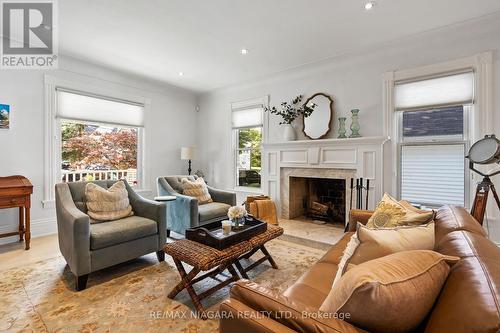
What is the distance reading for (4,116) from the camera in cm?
321

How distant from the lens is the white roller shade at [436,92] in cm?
287

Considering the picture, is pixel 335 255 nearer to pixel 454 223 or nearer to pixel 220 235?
pixel 454 223

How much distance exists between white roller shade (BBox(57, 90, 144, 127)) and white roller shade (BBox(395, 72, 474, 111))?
13.8 feet

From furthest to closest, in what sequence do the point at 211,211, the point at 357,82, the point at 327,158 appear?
Result: the point at 327,158, the point at 357,82, the point at 211,211

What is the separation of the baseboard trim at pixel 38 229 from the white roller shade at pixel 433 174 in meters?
4.90

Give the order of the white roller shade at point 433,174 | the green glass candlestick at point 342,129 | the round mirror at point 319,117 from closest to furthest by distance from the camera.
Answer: the white roller shade at point 433,174, the green glass candlestick at point 342,129, the round mirror at point 319,117

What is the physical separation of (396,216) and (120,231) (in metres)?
2.30

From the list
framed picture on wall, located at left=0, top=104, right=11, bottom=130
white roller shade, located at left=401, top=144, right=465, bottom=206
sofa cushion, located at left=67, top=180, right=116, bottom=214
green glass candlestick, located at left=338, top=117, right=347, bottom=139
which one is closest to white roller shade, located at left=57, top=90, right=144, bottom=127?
framed picture on wall, located at left=0, top=104, right=11, bottom=130

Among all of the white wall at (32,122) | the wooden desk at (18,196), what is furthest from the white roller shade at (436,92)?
the wooden desk at (18,196)

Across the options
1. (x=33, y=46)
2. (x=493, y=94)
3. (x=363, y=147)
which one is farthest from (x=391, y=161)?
(x=33, y=46)

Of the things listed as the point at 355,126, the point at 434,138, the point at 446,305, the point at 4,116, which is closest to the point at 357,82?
the point at 355,126

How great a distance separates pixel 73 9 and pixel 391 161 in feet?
13.3

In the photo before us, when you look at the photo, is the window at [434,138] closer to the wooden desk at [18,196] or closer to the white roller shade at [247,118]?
the white roller shade at [247,118]

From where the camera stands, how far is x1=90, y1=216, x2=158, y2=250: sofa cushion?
2.21m
